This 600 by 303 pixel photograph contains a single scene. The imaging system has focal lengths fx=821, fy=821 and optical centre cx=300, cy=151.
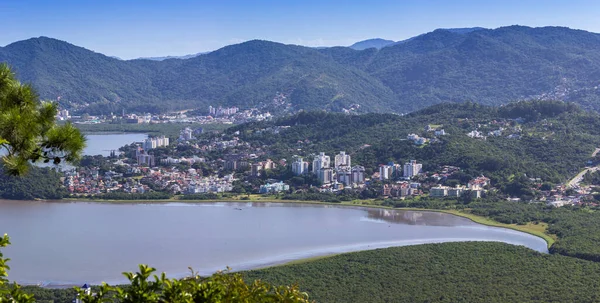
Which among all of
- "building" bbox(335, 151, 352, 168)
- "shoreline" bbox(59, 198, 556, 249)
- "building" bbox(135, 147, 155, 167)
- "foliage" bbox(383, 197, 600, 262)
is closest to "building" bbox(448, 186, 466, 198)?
"foliage" bbox(383, 197, 600, 262)

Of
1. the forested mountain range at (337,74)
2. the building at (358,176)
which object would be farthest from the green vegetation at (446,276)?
the forested mountain range at (337,74)

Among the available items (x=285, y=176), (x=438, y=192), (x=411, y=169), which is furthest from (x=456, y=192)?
(x=285, y=176)

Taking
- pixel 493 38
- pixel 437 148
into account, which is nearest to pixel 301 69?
pixel 493 38

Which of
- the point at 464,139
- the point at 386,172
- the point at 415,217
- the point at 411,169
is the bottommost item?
the point at 415,217

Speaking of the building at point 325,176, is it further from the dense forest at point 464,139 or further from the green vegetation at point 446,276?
the green vegetation at point 446,276

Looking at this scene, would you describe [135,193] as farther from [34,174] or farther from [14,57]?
[14,57]

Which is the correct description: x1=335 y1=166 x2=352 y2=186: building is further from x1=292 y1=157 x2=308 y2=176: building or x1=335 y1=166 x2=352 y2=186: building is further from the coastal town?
x1=292 y1=157 x2=308 y2=176: building

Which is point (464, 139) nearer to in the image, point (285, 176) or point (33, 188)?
point (285, 176)
